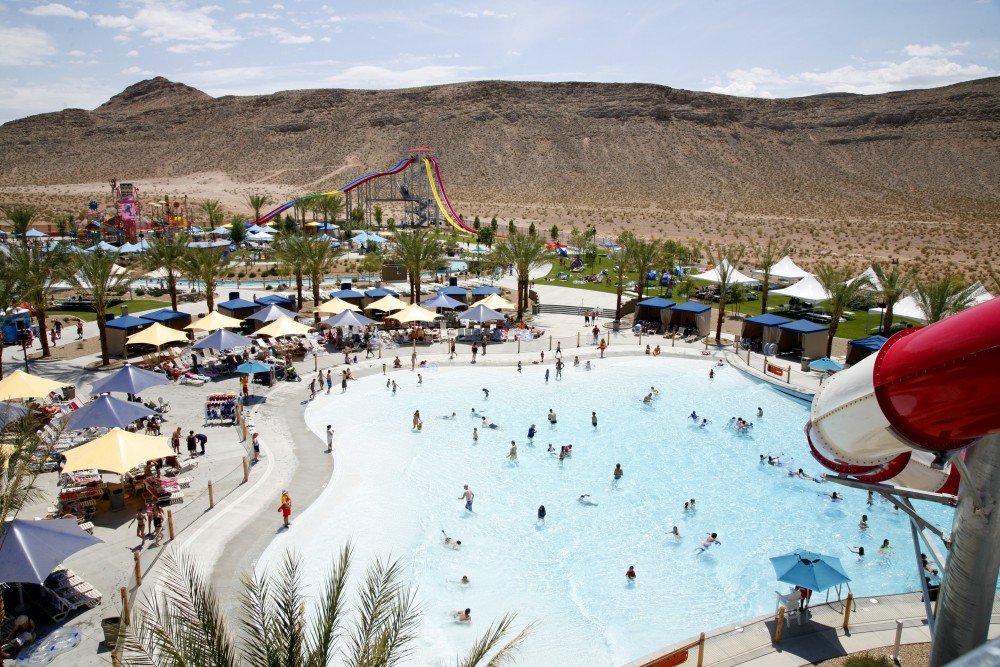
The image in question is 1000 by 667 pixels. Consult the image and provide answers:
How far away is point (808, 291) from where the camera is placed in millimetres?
36531

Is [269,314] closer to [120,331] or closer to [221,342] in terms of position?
[221,342]

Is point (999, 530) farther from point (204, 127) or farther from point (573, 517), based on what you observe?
point (204, 127)

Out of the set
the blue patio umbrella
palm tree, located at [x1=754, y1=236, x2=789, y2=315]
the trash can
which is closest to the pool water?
the blue patio umbrella

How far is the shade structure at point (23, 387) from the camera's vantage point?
19.3 m

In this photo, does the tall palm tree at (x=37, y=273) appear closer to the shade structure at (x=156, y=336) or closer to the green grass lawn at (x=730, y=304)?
the shade structure at (x=156, y=336)

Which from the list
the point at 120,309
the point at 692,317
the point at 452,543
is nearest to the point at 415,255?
the point at 692,317

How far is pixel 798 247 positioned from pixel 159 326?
185ft

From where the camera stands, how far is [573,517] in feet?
58.4

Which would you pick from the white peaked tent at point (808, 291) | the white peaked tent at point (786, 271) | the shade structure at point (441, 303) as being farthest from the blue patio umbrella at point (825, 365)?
the shade structure at point (441, 303)

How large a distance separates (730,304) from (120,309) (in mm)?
32938

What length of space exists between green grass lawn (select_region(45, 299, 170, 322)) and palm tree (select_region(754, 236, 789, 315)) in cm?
3152

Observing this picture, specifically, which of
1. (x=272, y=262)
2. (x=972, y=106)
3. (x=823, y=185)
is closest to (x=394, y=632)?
(x=272, y=262)

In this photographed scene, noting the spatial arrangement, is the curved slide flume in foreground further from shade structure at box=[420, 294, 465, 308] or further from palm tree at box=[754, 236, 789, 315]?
palm tree at box=[754, 236, 789, 315]

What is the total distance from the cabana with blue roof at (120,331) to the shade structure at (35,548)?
54.4 ft
